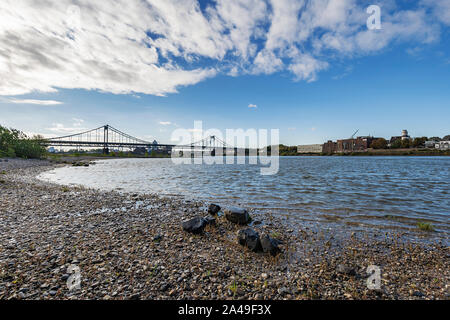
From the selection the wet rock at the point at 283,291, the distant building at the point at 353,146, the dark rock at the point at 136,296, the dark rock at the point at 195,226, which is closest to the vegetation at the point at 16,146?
the dark rock at the point at 195,226

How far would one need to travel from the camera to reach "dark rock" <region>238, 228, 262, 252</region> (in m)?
6.12

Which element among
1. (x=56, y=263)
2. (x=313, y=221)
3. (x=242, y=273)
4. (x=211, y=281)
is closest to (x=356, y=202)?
(x=313, y=221)

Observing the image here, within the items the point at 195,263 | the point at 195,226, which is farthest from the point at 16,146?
the point at 195,263

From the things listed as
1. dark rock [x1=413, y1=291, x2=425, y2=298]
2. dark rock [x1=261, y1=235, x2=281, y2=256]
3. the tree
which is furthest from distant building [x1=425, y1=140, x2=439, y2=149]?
dark rock [x1=261, y1=235, x2=281, y2=256]

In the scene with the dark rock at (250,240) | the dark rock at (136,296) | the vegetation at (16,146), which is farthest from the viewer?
the vegetation at (16,146)

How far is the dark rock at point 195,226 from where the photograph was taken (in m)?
7.44

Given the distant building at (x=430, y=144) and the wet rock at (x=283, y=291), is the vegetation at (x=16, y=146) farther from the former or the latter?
the distant building at (x=430, y=144)

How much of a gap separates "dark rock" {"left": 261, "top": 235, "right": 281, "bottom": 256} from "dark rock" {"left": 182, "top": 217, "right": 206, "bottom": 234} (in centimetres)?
248

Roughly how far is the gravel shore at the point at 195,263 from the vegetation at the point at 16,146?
55.9 metres

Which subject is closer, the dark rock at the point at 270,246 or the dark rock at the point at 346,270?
the dark rock at the point at 346,270

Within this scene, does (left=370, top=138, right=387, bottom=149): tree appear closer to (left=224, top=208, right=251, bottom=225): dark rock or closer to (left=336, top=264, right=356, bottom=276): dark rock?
(left=224, top=208, right=251, bottom=225): dark rock

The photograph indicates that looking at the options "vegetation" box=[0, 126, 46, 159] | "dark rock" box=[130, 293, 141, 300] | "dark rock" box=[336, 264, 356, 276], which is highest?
"vegetation" box=[0, 126, 46, 159]

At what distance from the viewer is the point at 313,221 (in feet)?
30.3

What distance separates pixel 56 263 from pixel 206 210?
266 inches
